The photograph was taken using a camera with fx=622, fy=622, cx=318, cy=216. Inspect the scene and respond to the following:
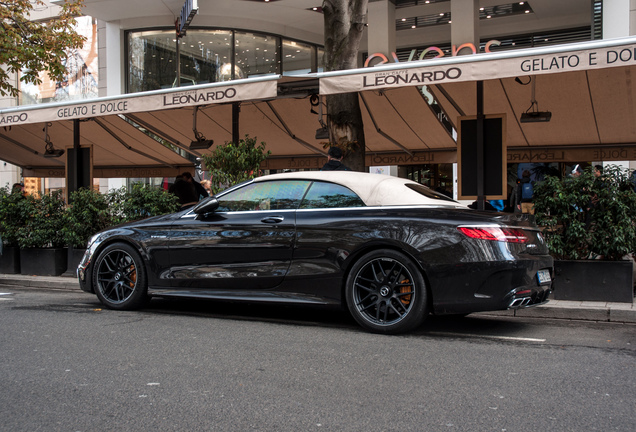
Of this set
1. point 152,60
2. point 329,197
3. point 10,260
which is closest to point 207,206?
point 329,197

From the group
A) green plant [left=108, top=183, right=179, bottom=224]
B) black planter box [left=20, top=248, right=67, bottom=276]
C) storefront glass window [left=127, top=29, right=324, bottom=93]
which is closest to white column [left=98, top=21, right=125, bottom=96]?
storefront glass window [left=127, top=29, right=324, bottom=93]

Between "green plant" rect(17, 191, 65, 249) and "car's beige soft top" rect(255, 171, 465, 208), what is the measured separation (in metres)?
5.72

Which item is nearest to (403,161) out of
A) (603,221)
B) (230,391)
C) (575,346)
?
(603,221)

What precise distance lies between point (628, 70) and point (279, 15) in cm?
1293

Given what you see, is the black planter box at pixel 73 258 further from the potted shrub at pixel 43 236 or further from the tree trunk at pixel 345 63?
the tree trunk at pixel 345 63

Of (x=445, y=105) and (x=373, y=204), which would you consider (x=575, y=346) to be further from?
(x=445, y=105)

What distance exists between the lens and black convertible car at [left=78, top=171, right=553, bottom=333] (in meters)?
5.29

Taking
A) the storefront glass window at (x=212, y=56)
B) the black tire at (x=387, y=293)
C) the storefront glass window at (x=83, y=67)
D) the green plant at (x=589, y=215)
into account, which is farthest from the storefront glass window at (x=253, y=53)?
the black tire at (x=387, y=293)

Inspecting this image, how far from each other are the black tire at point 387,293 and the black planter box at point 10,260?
24.4 feet

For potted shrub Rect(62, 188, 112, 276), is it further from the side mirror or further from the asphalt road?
the side mirror

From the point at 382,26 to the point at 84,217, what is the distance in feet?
34.8

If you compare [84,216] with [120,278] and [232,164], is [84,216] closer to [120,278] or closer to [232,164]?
[232,164]

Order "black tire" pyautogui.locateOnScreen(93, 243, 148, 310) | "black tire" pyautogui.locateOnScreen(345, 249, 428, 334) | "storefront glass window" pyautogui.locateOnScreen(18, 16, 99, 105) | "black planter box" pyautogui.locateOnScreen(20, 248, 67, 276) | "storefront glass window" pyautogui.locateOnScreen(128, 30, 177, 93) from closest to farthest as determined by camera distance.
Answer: "black tire" pyautogui.locateOnScreen(345, 249, 428, 334), "black tire" pyautogui.locateOnScreen(93, 243, 148, 310), "black planter box" pyautogui.locateOnScreen(20, 248, 67, 276), "storefront glass window" pyautogui.locateOnScreen(128, 30, 177, 93), "storefront glass window" pyautogui.locateOnScreen(18, 16, 99, 105)

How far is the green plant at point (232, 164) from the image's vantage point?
9.29 m
